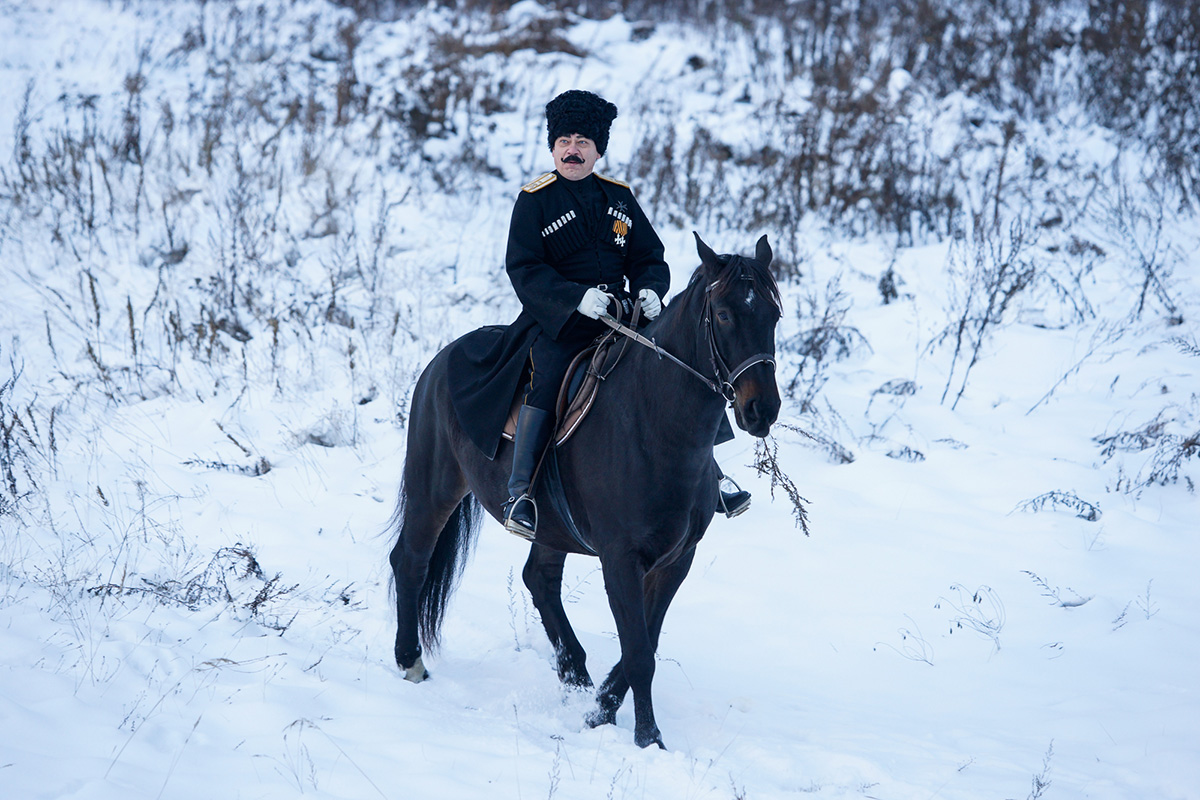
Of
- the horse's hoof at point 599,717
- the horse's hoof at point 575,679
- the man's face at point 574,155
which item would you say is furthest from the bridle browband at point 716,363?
the horse's hoof at point 575,679

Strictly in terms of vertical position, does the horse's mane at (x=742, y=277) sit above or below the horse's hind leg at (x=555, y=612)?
above

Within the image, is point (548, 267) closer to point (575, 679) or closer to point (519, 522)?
point (519, 522)

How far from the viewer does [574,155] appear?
3967 mm

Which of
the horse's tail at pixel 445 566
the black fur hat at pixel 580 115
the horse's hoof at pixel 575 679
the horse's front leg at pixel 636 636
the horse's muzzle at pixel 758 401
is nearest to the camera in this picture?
the horse's muzzle at pixel 758 401

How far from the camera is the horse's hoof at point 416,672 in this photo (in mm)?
4375

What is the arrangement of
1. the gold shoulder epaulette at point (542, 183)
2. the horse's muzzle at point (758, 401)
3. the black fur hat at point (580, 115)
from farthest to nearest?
A: the gold shoulder epaulette at point (542, 183) → the black fur hat at point (580, 115) → the horse's muzzle at point (758, 401)

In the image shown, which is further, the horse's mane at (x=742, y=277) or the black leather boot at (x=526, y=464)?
the black leather boot at (x=526, y=464)

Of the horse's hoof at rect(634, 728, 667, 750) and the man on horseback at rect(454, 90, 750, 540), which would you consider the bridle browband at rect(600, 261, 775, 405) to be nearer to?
the man on horseback at rect(454, 90, 750, 540)

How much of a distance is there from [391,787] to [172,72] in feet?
44.4

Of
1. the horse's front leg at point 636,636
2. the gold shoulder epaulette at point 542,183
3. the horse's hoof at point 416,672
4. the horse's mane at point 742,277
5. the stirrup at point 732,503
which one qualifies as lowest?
the horse's hoof at point 416,672

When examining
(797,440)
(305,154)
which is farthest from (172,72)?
(797,440)

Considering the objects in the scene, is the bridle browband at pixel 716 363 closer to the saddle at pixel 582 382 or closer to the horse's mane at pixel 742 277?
the horse's mane at pixel 742 277

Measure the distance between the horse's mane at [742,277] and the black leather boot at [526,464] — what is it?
1.09 m

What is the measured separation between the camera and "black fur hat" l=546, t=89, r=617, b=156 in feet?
12.7
